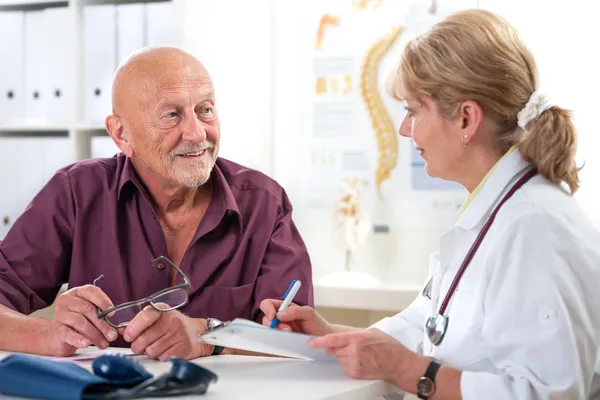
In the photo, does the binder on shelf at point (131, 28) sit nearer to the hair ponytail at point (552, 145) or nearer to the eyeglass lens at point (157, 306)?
the eyeglass lens at point (157, 306)

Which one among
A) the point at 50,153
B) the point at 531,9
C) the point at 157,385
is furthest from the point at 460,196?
the point at 157,385

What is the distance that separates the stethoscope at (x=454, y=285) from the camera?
1.57 m

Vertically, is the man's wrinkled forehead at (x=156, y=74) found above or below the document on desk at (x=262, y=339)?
above

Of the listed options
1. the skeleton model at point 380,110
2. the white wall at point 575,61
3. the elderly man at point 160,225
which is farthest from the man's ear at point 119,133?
the white wall at point 575,61

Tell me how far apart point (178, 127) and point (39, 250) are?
1.45 feet

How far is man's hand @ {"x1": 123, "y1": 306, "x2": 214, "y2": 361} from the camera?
5.36 ft

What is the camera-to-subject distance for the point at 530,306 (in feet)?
4.71

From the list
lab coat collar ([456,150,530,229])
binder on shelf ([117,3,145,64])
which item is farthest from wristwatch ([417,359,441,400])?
binder on shelf ([117,3,145,64])

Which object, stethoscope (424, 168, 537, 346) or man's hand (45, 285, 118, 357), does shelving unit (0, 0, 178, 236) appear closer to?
man's hand (45, 285, 118, 357)

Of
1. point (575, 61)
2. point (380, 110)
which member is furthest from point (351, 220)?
point (575, 61)

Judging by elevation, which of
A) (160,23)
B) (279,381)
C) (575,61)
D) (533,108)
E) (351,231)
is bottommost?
(351,231)

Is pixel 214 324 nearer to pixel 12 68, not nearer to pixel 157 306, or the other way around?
pixel 157 306

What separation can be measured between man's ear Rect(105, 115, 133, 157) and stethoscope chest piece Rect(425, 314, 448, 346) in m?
0.94

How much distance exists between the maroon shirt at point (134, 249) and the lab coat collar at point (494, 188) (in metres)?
0.55
